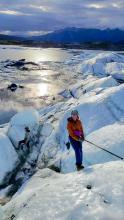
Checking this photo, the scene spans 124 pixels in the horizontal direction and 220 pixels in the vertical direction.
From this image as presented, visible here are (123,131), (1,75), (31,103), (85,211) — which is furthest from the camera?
(1,75)

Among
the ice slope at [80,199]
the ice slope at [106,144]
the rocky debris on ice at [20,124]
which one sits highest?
the ice slope at [80,199]

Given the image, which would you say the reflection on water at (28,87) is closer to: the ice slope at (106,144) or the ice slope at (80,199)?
the ice slope at (106,144)

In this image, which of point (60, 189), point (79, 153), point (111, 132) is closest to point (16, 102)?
point (111, 132)

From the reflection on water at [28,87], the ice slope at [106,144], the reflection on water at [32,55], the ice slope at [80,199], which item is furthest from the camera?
the reflection on water at [32,55]

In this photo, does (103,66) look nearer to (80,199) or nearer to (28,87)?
(28,87)

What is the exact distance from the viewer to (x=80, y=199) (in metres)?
8.63

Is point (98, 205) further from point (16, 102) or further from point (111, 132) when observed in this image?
Answer: point (16, 102)

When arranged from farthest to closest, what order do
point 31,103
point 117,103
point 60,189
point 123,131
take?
point 31,103, point 117,103, point 123,131, point 60,189

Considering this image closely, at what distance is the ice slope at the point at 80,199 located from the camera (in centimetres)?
817

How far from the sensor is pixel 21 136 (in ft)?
60.3

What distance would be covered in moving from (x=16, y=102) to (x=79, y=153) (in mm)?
21791

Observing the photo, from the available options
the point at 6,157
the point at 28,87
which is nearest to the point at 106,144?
the point at 6,157

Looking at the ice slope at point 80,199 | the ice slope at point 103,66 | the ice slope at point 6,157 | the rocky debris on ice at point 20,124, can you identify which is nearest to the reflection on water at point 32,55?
the ice slope at point 103,66

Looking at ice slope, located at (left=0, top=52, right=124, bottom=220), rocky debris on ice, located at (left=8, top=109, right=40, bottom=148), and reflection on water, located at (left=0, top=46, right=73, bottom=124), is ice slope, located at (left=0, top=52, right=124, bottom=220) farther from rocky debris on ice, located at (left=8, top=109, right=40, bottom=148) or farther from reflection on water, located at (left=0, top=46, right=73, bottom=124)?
reflection on water, located at (left=0, top=46, right=73, bottom=124)
